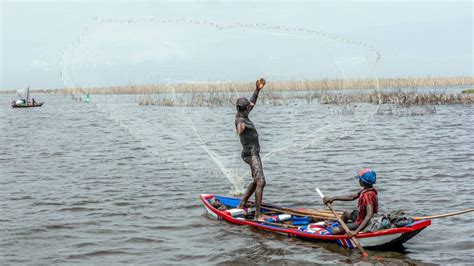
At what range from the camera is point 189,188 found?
1299 centimetres

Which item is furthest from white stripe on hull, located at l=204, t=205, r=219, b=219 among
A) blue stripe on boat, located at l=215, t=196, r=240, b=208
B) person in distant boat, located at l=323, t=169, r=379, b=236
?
person in distant boat, located at l=323, t=169, r=379, b=236

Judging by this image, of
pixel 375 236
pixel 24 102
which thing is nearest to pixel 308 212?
pixel 375 236

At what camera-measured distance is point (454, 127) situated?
25.2 meters

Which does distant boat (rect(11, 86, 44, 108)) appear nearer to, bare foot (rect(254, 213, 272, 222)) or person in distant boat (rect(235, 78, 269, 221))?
person in distant boat (rect(235, 78, 269, 221))

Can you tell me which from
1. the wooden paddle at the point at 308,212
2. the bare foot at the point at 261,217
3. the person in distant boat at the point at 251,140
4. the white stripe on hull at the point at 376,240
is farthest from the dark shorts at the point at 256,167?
the white stripe on hull at the point at 376,240

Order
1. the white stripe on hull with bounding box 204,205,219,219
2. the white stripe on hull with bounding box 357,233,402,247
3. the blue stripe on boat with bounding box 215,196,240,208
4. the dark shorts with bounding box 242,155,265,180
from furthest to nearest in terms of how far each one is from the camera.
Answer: the blue stripe on boat with bounding box 215,196,240,208
the white stripe on hull with bounding box 204,205,219,219
the dark shorts with bounding box 242,155,265,180
the white stripe on hull with bounding box 357,233,402,247

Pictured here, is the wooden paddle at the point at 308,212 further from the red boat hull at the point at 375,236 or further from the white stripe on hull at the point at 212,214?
the white stripe on hull at the point at 212,214

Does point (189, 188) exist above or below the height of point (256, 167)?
below

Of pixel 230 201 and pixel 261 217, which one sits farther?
pixel 230 201

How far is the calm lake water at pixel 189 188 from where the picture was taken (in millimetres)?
8047

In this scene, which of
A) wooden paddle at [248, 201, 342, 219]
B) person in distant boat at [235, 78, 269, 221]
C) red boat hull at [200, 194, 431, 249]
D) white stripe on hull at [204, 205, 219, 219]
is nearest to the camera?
red boat hull at [200, 194, 431, 249]

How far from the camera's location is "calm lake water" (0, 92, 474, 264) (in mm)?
8047

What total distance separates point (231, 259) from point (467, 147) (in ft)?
44.8

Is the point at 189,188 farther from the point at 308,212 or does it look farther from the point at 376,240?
the point at 376,240
